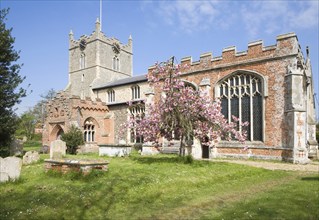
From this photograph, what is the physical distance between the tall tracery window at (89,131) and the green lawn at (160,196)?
717 inches

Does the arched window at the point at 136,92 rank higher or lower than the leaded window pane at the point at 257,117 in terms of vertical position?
higher

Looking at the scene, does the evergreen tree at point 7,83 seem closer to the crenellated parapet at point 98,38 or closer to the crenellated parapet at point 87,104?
the crenellated parapet at point 87,104

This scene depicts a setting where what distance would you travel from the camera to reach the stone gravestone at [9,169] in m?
8.95

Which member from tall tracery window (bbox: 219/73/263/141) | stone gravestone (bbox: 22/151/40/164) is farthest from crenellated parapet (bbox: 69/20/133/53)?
stone gravestone (bbox: 22/151/40/164)

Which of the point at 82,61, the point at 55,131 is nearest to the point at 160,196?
the point at 55,131

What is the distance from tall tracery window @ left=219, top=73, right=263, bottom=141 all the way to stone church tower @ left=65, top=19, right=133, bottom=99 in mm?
23304

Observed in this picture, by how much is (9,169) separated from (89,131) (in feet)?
65.5

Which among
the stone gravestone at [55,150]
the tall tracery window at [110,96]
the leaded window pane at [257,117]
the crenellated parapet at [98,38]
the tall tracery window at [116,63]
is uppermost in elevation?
the crenellated parapet at [98,38]

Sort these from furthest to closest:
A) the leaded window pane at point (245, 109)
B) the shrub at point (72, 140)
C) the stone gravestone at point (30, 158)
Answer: the shrub at point (72, 140) → the leaded window pane at point (245, 109) → the stone gravestone at point (30, 158)

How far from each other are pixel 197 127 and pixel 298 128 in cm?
750

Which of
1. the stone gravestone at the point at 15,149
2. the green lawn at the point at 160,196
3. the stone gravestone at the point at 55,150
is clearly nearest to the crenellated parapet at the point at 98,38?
the stone gravestone at the point at 15,149

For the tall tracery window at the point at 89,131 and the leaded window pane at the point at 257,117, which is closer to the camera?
the leaded window pane at the point at 257,117

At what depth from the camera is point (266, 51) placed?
18594mm

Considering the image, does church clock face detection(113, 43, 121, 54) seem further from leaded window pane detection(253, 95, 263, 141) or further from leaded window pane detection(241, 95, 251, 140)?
leaded window pane detection(253, 95, 263, 141)
